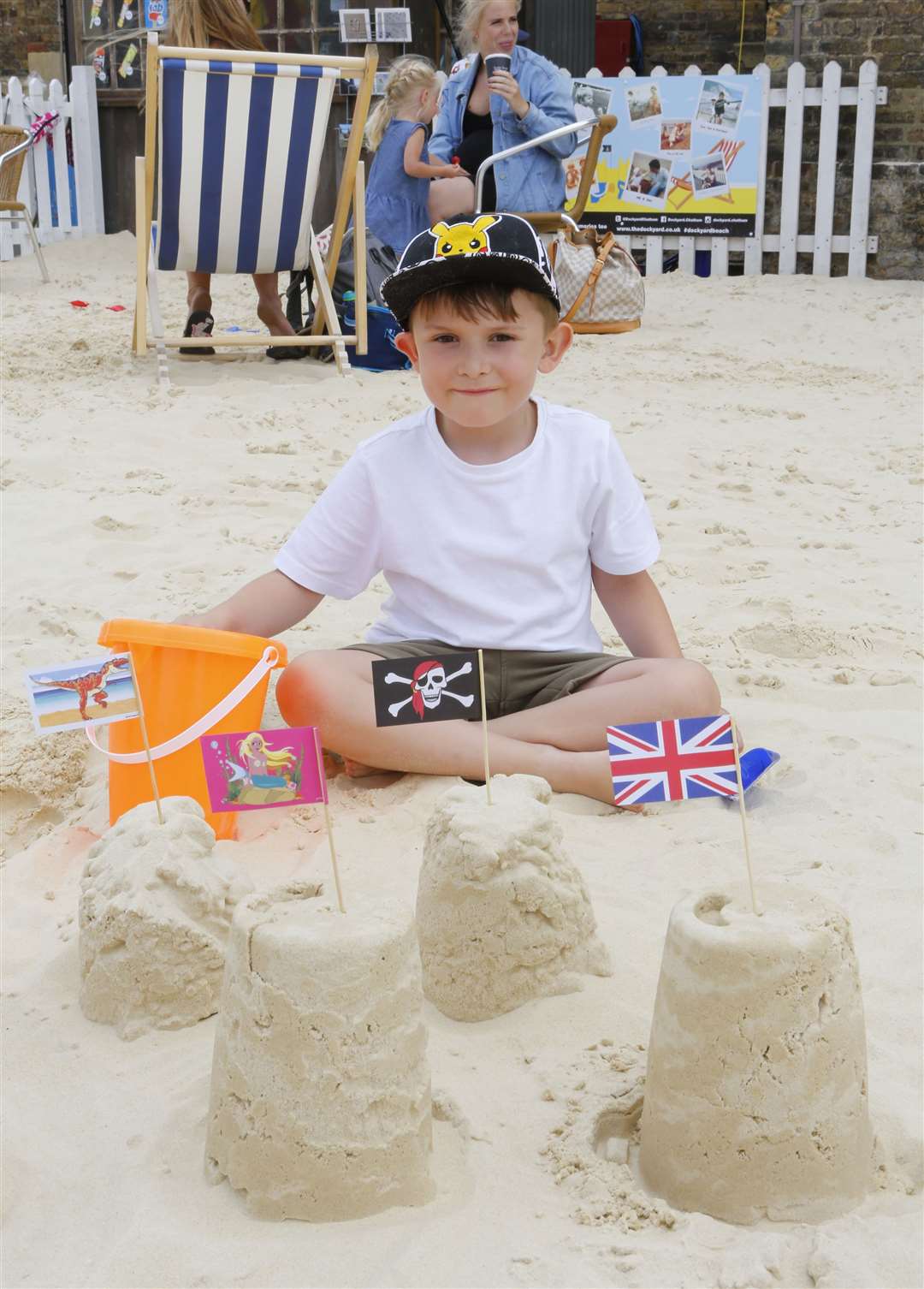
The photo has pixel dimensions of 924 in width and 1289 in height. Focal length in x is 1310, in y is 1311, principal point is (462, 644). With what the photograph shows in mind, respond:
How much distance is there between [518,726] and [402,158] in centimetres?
491

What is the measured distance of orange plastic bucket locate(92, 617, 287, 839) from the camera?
2.29 m

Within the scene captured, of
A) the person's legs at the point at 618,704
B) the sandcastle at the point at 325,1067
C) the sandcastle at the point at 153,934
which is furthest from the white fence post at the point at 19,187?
the sandcastle at the point at 325,1067

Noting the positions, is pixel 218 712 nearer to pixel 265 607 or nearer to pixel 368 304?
pixel 265 607

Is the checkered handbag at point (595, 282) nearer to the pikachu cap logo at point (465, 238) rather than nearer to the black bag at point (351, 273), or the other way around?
the black bag at point (351, 273)

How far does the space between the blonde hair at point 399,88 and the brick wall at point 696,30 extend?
16.7 ft

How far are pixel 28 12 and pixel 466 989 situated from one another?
12547 millimetres

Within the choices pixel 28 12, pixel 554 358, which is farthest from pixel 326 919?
pixel 28 12

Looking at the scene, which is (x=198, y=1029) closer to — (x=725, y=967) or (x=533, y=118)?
(x=725, y=967)

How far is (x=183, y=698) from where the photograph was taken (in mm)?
2340

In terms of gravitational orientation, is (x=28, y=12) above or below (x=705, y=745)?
above

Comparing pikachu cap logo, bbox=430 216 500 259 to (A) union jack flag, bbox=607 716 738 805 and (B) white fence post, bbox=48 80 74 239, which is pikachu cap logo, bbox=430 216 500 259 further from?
(B) white fence post, bbox=48 80 74 239

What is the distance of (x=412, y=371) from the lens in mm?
6168

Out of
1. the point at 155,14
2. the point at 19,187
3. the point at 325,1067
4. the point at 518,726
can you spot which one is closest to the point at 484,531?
the point at 518,726

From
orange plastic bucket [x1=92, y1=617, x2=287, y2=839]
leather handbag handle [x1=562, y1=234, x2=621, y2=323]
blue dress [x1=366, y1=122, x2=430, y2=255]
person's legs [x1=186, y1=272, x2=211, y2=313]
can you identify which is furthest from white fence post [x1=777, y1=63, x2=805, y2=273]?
orange plastic bucket [x1=92, y1=617, x2=287, y2=839]
